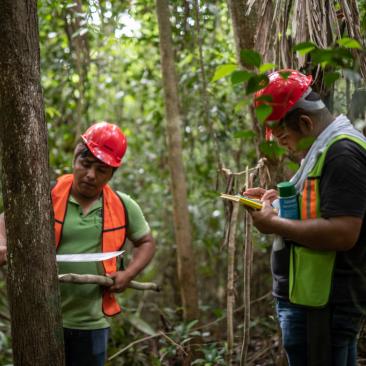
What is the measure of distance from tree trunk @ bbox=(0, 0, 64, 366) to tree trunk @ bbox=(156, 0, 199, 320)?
2.69 m

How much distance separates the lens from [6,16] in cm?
205

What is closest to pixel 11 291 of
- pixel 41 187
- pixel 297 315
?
pixel 41 187

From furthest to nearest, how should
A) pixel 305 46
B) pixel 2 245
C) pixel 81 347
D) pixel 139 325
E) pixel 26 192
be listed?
pixel 139 325 < pixel 81 347 < pixel 2 245 < pixel 26 192 < pixel 305 46

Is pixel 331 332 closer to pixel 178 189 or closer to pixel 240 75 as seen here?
pixel 240 75

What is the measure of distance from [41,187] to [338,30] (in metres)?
2.00

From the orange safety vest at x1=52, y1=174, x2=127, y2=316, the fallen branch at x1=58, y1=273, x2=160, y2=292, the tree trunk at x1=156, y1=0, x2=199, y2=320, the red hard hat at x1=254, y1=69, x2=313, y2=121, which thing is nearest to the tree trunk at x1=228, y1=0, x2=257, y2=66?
the tree trunk at x1=156, y1=0, x2=199, y2=320

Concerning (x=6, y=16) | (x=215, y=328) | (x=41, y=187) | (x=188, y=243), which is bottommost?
(x=215, y=328)

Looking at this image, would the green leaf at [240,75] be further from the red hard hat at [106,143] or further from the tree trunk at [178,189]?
the tree trunk at [178,189]

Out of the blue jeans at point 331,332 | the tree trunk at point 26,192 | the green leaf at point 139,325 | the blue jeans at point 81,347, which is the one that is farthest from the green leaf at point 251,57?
the green leaf at point 139,325

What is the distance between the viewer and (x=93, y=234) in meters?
3.14

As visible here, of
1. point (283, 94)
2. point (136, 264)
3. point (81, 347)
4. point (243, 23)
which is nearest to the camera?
point (283, 94)

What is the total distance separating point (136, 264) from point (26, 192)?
129 cm

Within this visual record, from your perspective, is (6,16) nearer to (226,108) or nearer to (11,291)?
(11,291)

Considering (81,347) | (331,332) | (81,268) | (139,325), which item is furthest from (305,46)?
(139,325)
